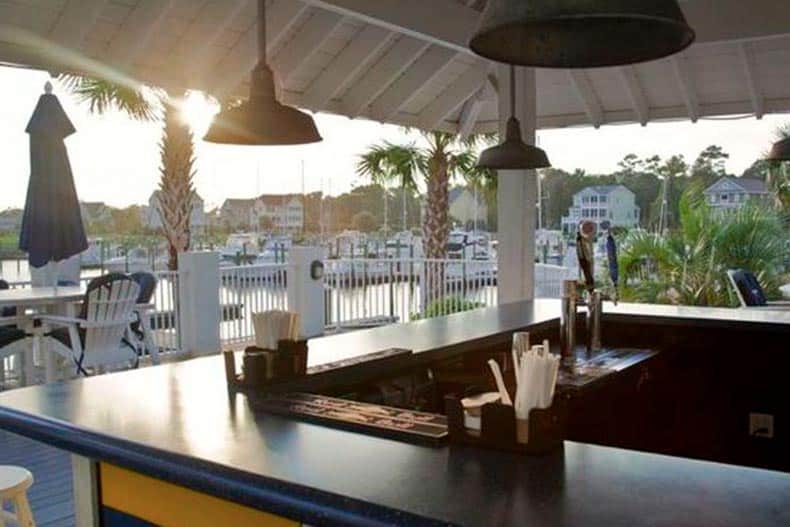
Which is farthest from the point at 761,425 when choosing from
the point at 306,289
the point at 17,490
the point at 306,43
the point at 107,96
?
the point at 107,96

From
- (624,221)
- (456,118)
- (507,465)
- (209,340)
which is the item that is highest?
(456,118)

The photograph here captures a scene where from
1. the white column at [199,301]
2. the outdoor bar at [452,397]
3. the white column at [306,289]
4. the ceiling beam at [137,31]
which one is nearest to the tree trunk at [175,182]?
the white column at [306,289]

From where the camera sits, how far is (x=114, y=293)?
5383 millimetres

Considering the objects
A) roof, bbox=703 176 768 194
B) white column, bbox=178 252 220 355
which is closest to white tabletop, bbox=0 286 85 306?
white column, bbox=178 252 220 355

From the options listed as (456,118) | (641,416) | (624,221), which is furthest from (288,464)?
(624,221)

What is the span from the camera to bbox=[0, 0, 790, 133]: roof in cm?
472

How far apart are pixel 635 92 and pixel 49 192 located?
496 centimetres

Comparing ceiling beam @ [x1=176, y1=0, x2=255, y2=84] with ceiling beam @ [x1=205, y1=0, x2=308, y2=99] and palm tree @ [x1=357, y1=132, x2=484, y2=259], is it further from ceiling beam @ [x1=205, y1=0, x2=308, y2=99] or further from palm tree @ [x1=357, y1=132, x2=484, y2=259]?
palm tree @ [x1=357, y1=132, x2=484, y2=259]

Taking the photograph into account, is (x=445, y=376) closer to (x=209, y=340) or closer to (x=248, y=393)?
(x=248, y=393)

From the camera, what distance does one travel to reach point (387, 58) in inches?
257

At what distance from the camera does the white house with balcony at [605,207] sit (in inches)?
360

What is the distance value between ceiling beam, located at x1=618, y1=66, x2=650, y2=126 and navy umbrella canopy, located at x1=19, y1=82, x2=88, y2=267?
4.52 meters

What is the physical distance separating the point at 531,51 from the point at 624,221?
7.71 metres

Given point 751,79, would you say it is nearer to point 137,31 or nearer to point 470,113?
point 470,113
